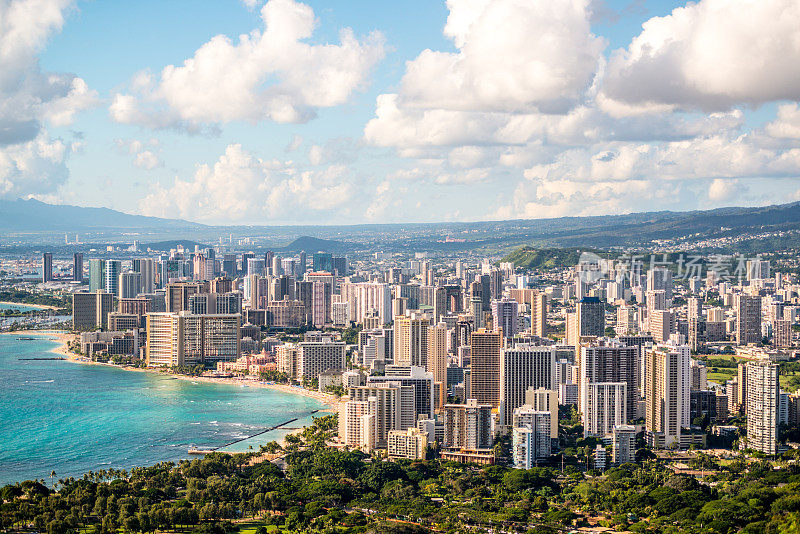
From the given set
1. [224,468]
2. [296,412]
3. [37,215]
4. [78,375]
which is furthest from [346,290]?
[37,215]

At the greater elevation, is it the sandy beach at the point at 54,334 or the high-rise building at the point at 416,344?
the high-rise building at the point at 416,344

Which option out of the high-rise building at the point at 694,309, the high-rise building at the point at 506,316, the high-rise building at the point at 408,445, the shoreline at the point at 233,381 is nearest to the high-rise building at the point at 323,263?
the shoreline at the point at 233,381

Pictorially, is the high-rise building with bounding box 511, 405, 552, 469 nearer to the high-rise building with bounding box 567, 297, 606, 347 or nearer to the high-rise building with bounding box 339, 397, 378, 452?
the high-rise building with bounding box 339, 397, 378, 452

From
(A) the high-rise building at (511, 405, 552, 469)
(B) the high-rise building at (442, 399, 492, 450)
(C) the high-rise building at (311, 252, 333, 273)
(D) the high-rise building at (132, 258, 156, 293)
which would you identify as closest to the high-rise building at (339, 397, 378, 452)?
(B) the high-rise building at (442, 399, 492, 450)

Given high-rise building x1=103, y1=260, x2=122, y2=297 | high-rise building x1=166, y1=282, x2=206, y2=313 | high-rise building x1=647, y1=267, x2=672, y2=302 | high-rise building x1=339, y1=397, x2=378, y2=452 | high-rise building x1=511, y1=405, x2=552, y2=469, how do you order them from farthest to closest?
high-rise building x1=103, y1=260, x2=122, y2=297
high-rise building x1=647, y1=267, x2=672, y2=302
high-rise building x1=166, y1=282, x2=206, y2=313
high-rise building x1=339, y1=397, x2=378, y2=452
high-rise building x1=511, y1=405, x2=552, y2=469

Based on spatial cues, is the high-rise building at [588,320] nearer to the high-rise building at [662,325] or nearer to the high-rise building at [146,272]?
the high-rise building at [662,325]

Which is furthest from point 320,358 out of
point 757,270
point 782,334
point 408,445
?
point 757,270

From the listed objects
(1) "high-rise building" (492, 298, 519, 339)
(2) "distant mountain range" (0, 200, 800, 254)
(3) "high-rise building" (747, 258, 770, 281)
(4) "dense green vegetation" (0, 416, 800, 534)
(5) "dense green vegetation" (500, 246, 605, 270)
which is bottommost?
(4) "dense green vegetation" (0, 416, 800, 534)
